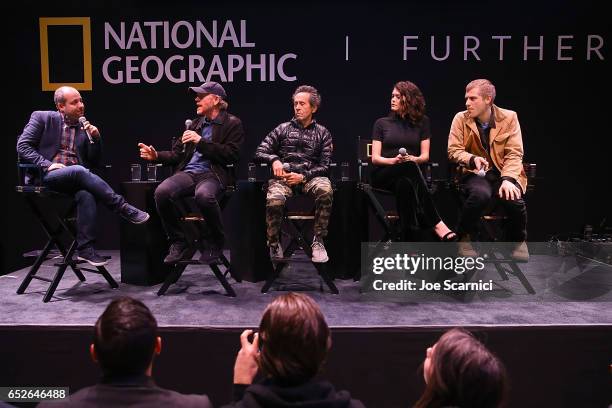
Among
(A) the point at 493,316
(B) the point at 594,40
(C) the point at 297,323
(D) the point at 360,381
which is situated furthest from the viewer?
(B) the point at 594,40

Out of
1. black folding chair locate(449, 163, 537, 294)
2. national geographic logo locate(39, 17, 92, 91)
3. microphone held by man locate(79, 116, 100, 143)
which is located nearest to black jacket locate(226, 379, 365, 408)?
black folding chair locate(449, 163, 537, 294)

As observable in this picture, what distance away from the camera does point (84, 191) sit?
164 inches

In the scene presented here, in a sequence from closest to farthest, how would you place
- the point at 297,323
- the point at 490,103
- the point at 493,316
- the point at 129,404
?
the point at 129,404 → the point at 297,323 → the point at 493,316 → the point at 490,103

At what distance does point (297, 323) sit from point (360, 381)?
1.64 m

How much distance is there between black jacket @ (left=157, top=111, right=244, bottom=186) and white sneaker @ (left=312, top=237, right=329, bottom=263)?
826 millimetres

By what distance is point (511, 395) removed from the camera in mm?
3189

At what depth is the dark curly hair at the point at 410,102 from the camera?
4484 millimetres

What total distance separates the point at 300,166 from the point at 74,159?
1727 mm

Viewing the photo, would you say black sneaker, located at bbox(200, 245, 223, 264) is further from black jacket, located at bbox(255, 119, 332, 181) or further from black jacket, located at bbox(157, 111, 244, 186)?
black jacket, located at bbox(255, 119, 332, 181)

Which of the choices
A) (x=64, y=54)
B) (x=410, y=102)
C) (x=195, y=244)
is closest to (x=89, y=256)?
(x=195, y=244)

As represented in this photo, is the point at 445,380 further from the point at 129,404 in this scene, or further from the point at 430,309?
the point at 430,309

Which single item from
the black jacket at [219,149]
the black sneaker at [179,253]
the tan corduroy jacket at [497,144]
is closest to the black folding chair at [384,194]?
the tan corduroy jacket at [497,144]

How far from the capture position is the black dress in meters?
4.11

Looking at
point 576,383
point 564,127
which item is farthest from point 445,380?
point 564,127
